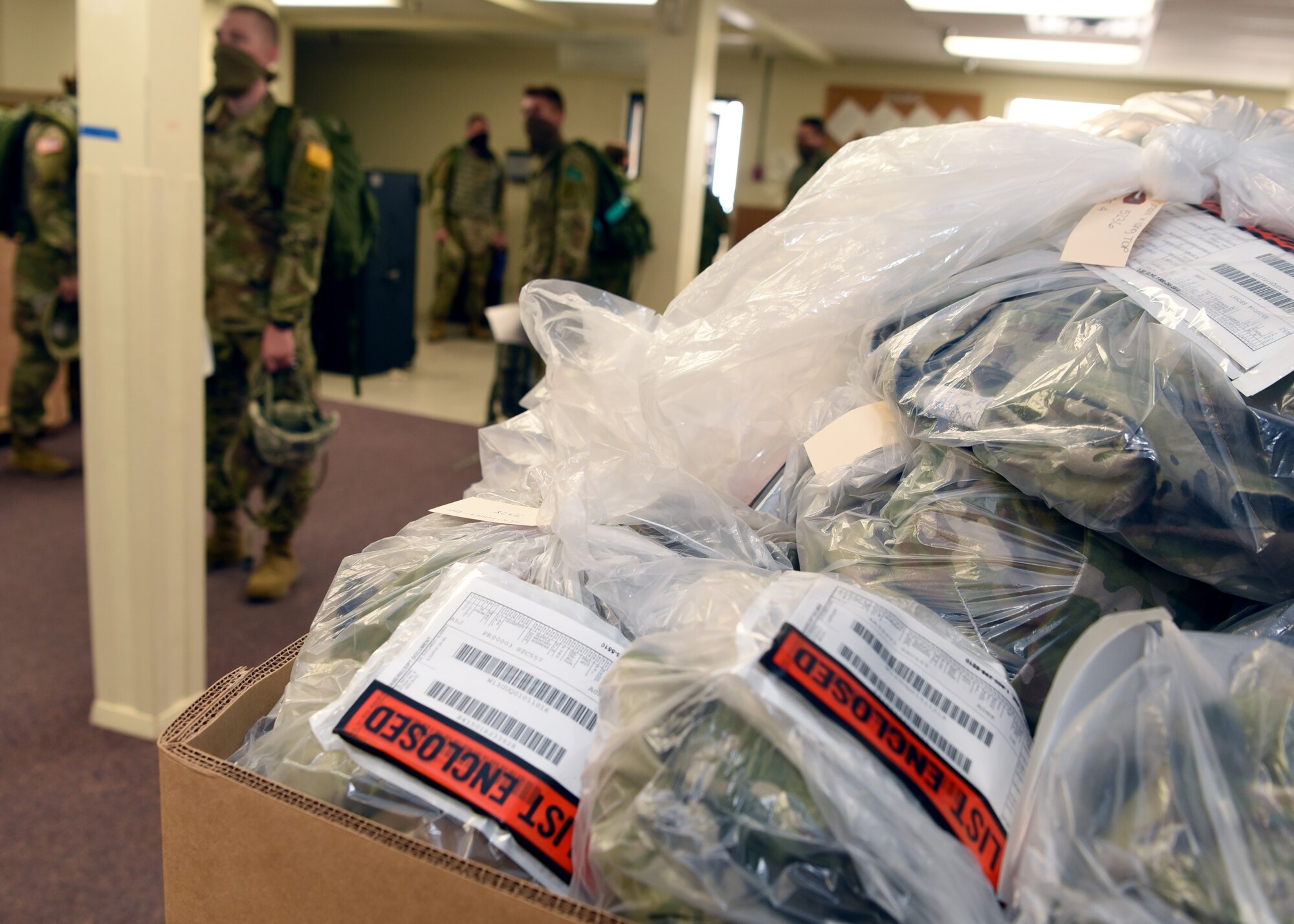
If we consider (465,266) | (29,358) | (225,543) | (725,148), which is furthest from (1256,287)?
(725,148)

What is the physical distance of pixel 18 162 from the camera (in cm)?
301

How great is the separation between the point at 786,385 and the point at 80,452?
3942 millimetres

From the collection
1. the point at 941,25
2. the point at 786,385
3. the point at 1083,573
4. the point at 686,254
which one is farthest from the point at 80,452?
the point at 941,25

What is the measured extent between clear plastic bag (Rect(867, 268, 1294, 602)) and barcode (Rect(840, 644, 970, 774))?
6.7 inches

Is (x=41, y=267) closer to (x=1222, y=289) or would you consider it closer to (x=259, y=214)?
(x=259, y=214)

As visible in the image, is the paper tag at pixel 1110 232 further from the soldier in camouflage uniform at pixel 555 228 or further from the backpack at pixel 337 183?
the soldier in camouflage uniform at pixel 555 228

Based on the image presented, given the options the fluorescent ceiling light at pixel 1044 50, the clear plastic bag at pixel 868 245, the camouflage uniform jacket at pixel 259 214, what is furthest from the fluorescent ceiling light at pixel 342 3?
the clear plastic bag at pixel 868 245

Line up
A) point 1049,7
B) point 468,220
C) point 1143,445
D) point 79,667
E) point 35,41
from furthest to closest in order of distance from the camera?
1. point 468,220
2. point 35,41
3. point 1049,7
4. point 79,667
5. point 1143,445

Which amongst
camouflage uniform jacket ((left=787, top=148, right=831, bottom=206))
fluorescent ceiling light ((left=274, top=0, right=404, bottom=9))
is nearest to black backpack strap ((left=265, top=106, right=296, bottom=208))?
camouflage uniform jacket ((left=787, top=148, right=831, bottom=206))

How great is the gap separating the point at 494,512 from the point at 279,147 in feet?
6.59

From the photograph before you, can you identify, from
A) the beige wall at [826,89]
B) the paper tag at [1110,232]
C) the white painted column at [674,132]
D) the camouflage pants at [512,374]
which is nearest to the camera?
the paper tag at [1110,232]

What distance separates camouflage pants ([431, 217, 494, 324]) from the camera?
7281 mm

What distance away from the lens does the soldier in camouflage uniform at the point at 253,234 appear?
89.8 inches

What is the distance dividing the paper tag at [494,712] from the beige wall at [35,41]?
598 cm
